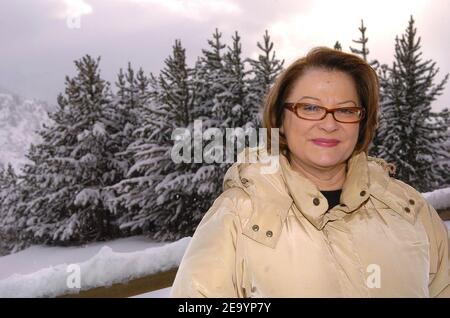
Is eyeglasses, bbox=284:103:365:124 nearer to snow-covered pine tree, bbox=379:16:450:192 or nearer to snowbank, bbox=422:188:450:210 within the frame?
snowbank, bbox=422:188:450:210

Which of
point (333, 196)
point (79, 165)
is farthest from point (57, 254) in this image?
point (333, 196)

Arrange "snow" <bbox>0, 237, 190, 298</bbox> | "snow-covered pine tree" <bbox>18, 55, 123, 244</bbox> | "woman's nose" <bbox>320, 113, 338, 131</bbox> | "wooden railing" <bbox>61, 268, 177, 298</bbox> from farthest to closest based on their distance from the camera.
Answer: "snow-covered pine tree" <bbox>18, 55, 123, 244</bbox>, "wooden railing" <bbox>61, 268, 177, 298</bbox>, "snow" <bbox>0, 237, 190, 298</bbox>, "woman's nose" <bbox>320, 113, 338, 131</bbox>

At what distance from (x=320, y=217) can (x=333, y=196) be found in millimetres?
279

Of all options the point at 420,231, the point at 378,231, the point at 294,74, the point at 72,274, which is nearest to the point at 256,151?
the point at 294,74

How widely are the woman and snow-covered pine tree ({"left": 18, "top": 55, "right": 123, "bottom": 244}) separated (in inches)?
735

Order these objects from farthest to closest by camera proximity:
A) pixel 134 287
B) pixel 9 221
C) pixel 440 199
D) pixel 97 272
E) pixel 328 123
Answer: pixel 9 221
pixel 440 199
pixel 134 287
pixel 97 272
pixel 328 123

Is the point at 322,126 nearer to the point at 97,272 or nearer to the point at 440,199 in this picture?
the point at 97,272

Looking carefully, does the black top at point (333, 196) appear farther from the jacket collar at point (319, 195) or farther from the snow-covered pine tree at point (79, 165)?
the snow-covered pine tree at point (79, 165)

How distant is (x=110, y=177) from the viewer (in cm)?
2062

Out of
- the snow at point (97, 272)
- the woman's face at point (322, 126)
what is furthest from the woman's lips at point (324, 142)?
the snow at point (97, 272)

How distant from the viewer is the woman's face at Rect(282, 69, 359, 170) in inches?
68.3

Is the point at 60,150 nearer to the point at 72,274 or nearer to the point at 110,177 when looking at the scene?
the point at 110,177

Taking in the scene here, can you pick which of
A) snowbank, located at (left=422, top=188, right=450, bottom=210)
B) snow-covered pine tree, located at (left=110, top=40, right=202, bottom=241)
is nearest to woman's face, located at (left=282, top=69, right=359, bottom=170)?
snowbank, located at (left=422, top=188, right=450, bottom=210)

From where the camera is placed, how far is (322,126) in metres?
1.73
